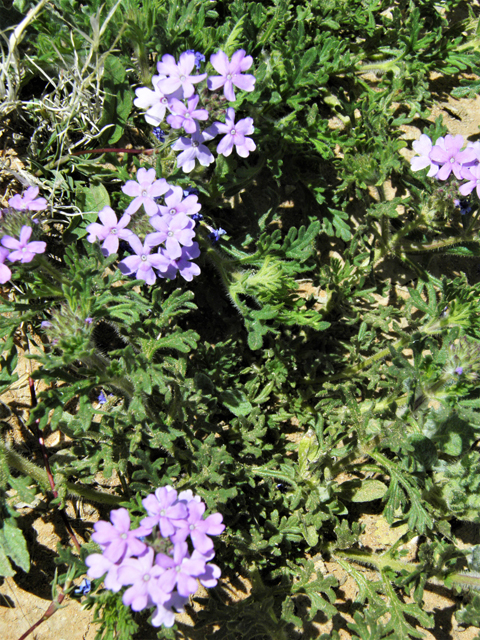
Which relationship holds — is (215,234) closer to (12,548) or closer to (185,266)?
(185,266)

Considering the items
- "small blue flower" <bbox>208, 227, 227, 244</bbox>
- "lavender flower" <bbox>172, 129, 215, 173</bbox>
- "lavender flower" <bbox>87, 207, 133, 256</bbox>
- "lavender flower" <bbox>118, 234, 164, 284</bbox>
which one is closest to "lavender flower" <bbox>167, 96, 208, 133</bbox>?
"lavender flower" <bbox>172, 129, 215, 173</bbox>

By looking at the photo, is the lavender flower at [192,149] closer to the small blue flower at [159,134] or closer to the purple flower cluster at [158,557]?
the small blue flower at [159,134]

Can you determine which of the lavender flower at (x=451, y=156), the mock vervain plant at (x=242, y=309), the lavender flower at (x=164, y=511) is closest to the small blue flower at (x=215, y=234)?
the mock vervain plant at (x=242, y=309)

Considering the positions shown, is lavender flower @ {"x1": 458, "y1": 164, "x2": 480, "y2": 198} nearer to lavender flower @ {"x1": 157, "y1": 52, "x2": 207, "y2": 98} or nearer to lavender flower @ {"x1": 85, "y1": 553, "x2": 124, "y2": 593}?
lavender flower @ {"x1": 157, "y1": 52, "x2": 207, "y2": 98}

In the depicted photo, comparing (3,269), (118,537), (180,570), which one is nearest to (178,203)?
(3,269)

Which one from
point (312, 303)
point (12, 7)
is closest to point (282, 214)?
point (312, 303)

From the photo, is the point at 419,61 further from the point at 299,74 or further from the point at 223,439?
the point at 223,439
